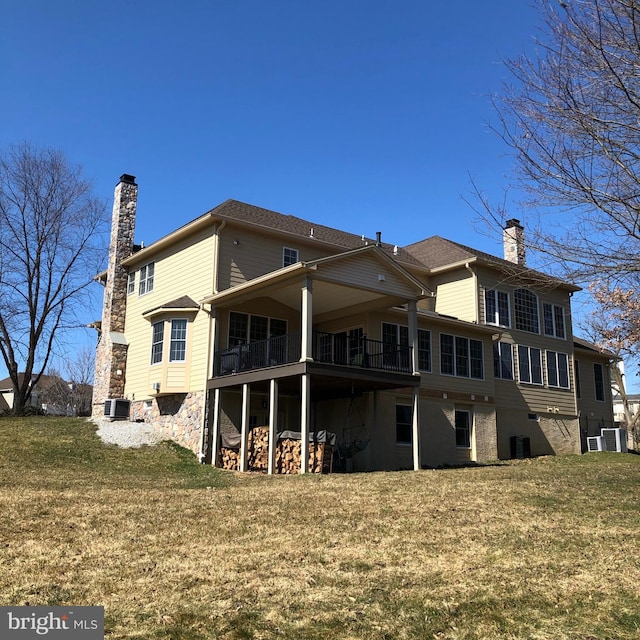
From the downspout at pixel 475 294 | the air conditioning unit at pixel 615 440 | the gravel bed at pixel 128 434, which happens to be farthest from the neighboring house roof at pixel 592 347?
the gravel bed at pixel 128 434

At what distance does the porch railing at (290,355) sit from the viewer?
17.5 metres

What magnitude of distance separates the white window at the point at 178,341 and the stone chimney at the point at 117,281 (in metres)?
3.91

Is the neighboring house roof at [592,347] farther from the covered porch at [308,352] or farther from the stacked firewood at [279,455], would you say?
the stacked firewood at [279,455]

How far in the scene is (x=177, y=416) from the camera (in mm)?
19797

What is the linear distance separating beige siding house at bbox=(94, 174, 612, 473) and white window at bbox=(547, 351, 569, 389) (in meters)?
0.08

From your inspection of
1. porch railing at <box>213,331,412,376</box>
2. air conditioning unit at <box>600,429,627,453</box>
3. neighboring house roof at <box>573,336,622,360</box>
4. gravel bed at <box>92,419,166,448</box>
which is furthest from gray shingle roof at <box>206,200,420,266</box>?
air conditioning unit at <box>600,429,627,453</box>

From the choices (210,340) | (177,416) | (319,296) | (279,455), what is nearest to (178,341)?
(210,340)

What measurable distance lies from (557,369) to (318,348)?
11601 mm

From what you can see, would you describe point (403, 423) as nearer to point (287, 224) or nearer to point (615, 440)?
point (287, 224)

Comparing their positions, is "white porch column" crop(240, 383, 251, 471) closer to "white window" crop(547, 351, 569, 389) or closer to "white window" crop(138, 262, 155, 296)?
"white window" crop(138, 262, 155, 296)

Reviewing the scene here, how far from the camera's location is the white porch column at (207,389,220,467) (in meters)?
18.2

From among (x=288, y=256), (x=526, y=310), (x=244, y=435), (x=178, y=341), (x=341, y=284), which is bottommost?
(x=244, y=435)

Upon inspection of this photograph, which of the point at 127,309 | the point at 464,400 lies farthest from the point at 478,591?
the point at 127,309

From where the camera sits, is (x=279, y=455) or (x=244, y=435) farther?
(x=244, y=435)
